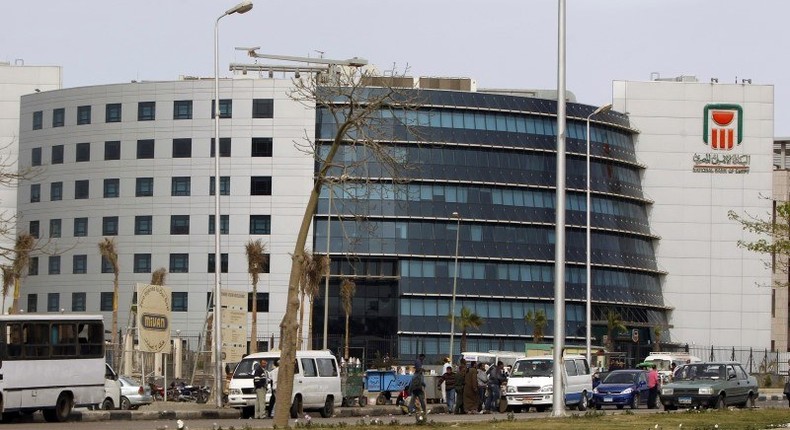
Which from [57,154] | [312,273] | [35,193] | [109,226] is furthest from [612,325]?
[35,193]

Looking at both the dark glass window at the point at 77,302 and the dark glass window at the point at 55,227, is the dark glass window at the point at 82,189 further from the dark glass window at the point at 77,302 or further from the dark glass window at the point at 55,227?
the dark glass window at the point at 77,302

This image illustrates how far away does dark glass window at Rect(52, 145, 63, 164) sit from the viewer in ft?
355

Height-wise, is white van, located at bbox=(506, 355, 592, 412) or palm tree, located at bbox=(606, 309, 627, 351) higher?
palm tree, located at bbox=(606, 309, 627, 351)

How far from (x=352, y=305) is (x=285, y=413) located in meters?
74.6

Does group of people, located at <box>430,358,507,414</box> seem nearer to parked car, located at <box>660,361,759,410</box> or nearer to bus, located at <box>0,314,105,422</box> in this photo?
parked car, located at <box>660,361,759,410</box>

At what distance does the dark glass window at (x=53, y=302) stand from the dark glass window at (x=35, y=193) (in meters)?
7.13

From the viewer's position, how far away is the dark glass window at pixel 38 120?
109875 millimetres

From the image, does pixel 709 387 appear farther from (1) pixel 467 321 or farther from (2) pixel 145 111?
(2) pixel 145 111

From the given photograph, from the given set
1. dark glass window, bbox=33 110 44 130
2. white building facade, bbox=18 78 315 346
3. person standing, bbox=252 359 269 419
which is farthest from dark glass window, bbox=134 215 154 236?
person standing, bbox=252 359 269 419

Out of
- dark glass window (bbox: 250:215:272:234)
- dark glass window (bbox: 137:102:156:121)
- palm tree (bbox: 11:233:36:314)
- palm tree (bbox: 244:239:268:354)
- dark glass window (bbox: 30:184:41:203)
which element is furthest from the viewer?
dark glass window (bbox: 30:184:41:203)

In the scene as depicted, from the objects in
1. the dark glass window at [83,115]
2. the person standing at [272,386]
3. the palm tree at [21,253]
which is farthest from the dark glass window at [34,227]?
the person standing at [272,386]

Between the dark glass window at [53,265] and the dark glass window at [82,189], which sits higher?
the dark glass window at [82,189]

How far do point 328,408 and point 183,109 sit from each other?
62.0 meters

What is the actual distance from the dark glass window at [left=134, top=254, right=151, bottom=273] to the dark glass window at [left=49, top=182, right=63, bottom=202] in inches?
318
